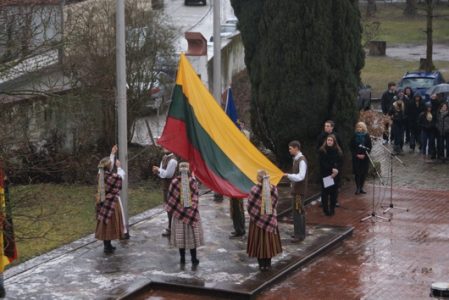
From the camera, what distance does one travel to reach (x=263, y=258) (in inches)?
632

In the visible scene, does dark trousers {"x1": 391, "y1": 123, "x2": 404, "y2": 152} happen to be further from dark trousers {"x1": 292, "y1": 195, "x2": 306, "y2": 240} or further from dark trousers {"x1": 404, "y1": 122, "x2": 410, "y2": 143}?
dark trousers {"x1": 292, "y1": 195, "x2": 306, "y2": 240}

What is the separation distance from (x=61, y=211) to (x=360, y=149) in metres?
6.26

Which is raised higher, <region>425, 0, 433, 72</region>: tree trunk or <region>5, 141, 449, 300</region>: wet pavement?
<region>425, 0, 433, 72</region>: tree trunk

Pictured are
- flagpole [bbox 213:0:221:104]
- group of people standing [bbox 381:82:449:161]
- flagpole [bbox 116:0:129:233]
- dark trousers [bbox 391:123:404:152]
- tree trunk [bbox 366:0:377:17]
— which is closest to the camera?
flagpole [bbox 116:0:129:233]

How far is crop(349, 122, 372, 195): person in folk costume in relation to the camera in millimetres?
21734

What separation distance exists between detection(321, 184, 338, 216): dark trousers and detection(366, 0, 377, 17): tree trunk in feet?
118

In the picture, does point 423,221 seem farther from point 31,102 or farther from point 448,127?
point 31,102

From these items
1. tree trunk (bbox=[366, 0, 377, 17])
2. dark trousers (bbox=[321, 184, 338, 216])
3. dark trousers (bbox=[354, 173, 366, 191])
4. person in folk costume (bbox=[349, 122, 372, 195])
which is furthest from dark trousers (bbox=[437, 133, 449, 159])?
tree trunk (bbox=[366, 0, 377, 17])

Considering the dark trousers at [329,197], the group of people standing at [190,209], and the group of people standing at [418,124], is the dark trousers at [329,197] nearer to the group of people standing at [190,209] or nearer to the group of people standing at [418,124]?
the group of people standing at [190,209]

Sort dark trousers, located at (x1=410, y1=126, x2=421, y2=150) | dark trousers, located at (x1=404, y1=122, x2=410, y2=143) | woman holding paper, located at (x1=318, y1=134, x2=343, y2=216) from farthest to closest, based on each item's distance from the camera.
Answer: dark trousers, located at (x1=404, y1=122, x2=410, y2=143) → dark trousers, located at (x1=410, y1=126, x2=421, y2=150) → woman holding paper, located at (x1=318, y1=134, x2=343, y2=216)

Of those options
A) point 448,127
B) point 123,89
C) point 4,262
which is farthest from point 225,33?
point 4,262

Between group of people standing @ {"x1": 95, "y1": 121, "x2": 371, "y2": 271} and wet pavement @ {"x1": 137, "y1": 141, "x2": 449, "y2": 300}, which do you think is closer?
wet pavement @ {"x1": 137, "y1": 141, "x2": 449, "y2": 300}

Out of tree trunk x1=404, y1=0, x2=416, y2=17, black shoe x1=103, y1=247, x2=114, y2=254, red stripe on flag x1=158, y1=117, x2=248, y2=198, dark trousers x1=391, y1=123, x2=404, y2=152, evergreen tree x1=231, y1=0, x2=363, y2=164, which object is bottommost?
black shoe x1=103, y1=247, x2=114, y2=254

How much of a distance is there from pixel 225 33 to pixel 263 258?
2756 cm
